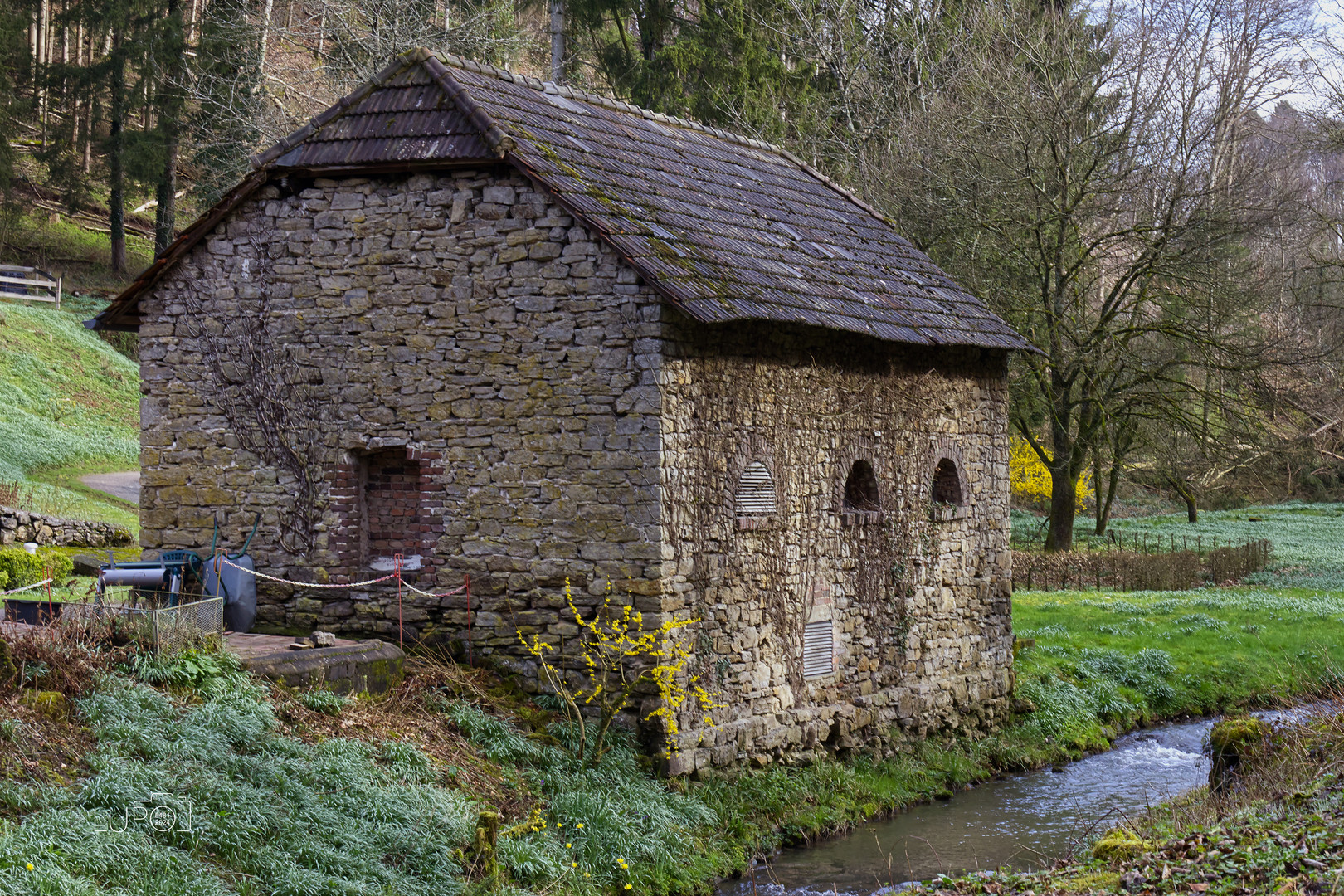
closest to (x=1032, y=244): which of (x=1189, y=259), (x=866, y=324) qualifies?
(x=1189, y=259)

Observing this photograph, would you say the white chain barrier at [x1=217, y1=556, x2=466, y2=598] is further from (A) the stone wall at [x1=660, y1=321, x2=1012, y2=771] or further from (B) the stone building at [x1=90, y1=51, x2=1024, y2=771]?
(A) the stone wall at [x1=660, y1=321, x2=1012, y2=771]

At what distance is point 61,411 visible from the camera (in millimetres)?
27688

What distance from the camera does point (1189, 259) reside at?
22.0 metres

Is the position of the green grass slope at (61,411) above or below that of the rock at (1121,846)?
above

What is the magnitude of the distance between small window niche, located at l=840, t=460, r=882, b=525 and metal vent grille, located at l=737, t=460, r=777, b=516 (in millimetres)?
1431

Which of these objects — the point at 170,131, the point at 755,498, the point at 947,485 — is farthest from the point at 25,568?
the point at 170,131

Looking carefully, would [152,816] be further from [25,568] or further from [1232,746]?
[25,568]

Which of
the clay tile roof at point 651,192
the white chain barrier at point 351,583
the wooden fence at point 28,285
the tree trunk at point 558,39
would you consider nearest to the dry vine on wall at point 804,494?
the clay tile roof at point 651,192

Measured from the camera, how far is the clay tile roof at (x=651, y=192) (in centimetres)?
1060

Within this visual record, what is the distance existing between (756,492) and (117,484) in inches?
689

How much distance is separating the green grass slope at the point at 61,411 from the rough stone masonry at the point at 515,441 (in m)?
10.2

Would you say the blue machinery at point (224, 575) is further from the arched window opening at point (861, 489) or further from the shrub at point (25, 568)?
the arched window opening at point (861, 489)

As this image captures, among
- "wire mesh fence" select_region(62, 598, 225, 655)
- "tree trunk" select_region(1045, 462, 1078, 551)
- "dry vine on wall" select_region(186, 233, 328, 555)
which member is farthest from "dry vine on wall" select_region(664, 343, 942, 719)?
"tree trunk" select_region(1045, 462, 1078, 551)

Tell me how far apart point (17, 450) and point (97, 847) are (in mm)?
20076
